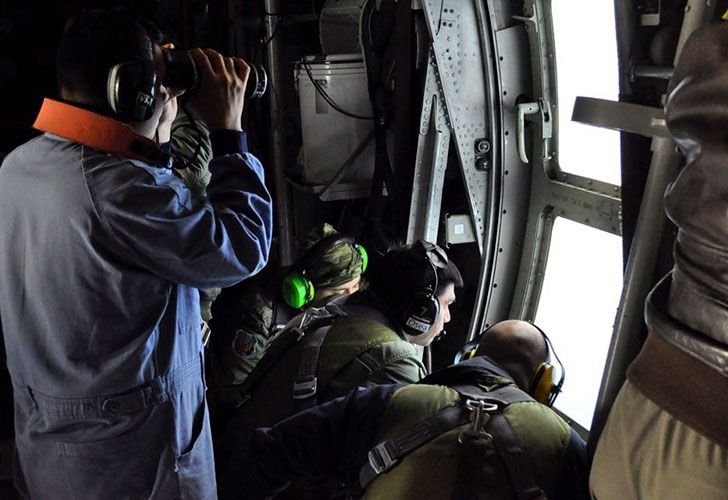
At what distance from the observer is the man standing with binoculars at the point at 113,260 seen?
1.82 meters

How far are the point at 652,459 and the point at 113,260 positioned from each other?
4.50ft

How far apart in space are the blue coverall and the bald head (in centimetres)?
80

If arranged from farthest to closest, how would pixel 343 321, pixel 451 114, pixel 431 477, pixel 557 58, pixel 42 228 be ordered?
1. pixel 451 114
2. pixel 557 58
3. pixel 343 321
4. pixel 42 228
5. pixel 431 477

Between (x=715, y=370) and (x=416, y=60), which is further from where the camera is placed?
(x=416, y=60)

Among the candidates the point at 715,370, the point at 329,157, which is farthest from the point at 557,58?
the point at 715,370

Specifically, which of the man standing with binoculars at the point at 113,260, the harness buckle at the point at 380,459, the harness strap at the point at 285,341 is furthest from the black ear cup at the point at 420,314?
the harness buckle at the point at 380,459

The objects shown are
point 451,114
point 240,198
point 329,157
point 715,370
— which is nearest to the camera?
point 715,370

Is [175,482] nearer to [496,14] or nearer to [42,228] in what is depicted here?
[42,228]

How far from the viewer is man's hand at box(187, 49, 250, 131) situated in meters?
2.09

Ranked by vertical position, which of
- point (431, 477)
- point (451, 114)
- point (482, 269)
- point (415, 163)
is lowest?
point (482, 269)

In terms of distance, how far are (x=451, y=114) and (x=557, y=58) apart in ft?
1.91

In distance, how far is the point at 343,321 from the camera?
7.92ft

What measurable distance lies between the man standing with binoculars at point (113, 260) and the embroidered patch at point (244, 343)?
166 centimetres

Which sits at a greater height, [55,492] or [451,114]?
[451,114]
